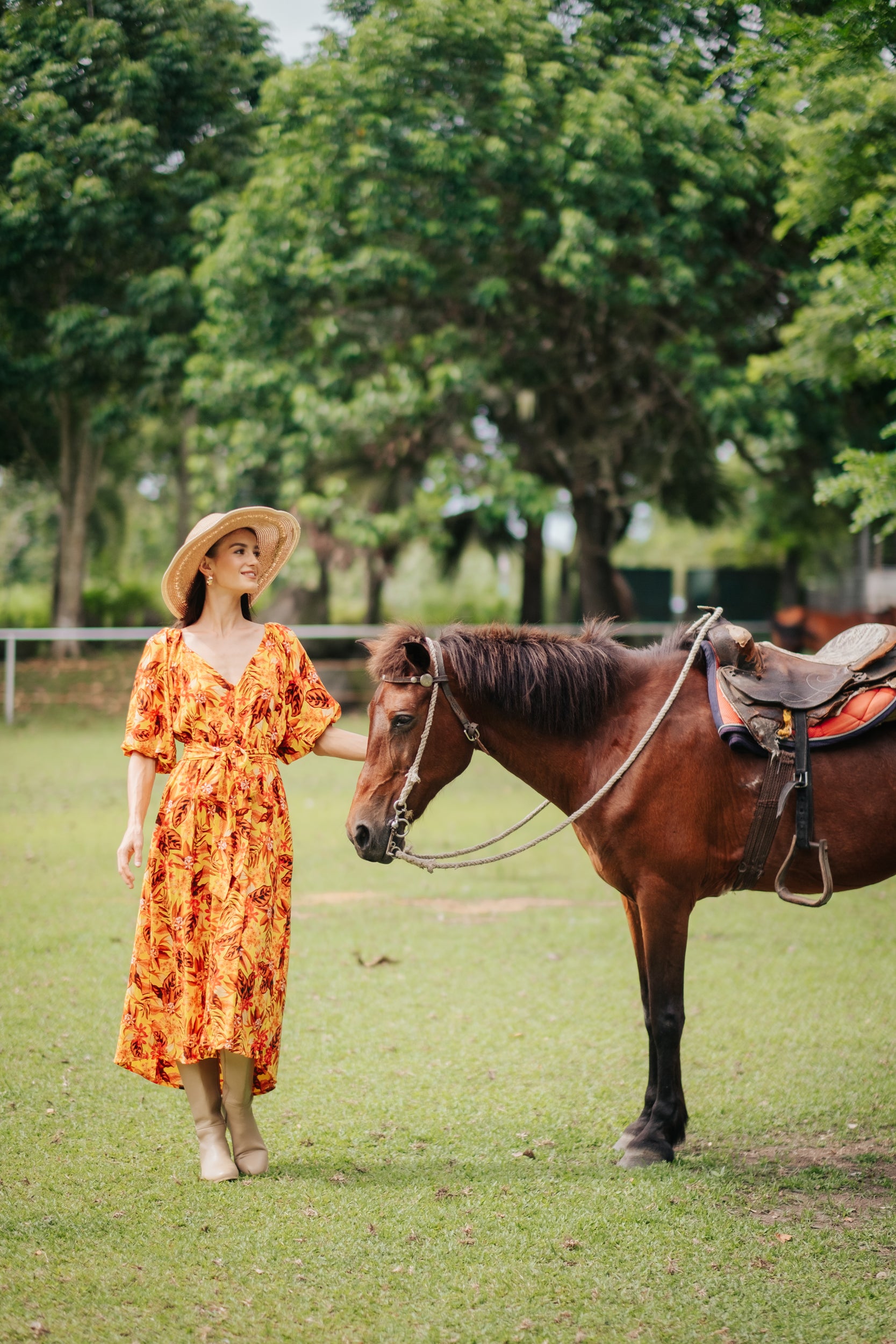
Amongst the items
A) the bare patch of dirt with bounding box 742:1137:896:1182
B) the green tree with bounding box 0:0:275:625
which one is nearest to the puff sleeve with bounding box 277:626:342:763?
the bare patch of dirt with bounding box 742:1137:896:1182

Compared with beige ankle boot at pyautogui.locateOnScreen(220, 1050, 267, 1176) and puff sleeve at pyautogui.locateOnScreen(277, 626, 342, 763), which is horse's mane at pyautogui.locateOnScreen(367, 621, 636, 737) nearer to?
puff sleeve at pyautogui.locateOnScreen(277, 626, 342, 763)

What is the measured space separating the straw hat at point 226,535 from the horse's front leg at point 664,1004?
1618 millimetres

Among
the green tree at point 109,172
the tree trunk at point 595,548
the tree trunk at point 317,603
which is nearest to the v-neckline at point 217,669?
the green tree at point 109,172

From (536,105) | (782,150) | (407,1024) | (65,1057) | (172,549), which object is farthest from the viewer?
(172,549)

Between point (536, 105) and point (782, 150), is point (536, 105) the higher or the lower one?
the higher one

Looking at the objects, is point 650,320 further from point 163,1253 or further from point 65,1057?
point 163,1253

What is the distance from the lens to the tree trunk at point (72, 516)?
20.8 metres

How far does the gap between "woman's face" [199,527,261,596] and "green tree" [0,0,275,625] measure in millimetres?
9947

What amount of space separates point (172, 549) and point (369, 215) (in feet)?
79.3

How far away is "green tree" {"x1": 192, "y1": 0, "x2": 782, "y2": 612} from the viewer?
11484 millimetres

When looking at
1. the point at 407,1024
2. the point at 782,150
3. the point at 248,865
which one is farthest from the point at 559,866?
the point at 782,150

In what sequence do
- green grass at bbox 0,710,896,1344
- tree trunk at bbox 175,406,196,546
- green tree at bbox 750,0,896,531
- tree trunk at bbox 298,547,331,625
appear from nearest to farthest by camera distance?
green grass at bbox 0,710,896,1344 → green tree at bbox 750,0,896,531 → tree trunk at bbox 298,547,331,625 → tree trunk at bbox 175,406,196,546

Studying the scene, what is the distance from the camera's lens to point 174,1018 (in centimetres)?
330

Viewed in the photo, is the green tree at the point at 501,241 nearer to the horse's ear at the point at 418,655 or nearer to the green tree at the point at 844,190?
the green tree at the point at 844,190
